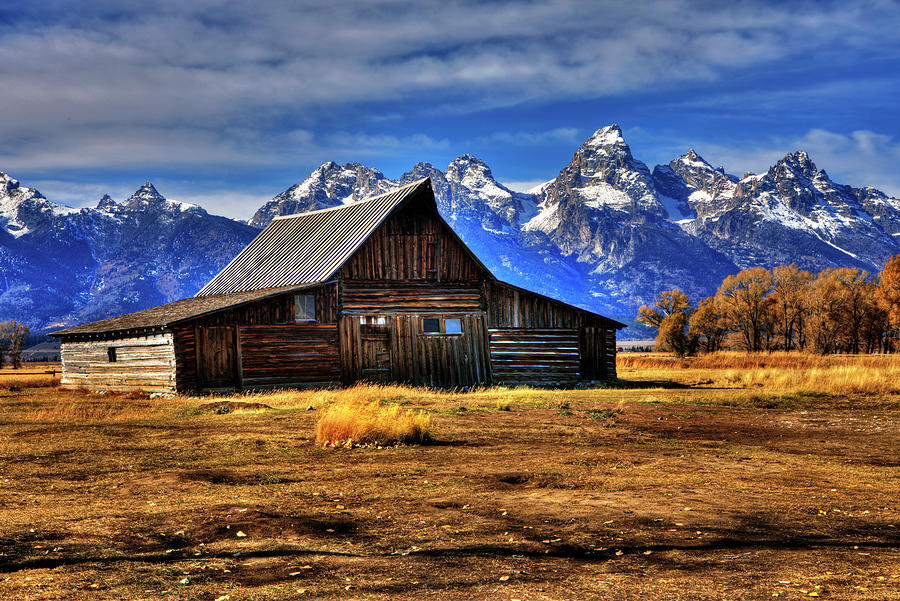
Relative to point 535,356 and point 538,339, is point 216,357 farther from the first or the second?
point 538,339

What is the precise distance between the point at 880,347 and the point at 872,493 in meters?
Result: 82.8

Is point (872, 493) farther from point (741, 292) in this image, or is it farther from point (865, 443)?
point (741, 292)

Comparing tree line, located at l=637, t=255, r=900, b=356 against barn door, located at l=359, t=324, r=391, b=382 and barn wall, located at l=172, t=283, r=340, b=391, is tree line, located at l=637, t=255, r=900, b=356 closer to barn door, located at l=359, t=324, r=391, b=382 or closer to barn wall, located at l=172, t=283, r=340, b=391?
barn door, located at l=359, t=324, r=391, b=382

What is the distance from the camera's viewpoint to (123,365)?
3444 cm

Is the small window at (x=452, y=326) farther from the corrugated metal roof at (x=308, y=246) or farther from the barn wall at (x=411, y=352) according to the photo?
the corrugated metal roof at (x=308, y=246)

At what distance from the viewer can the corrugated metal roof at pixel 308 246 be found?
1396 inches

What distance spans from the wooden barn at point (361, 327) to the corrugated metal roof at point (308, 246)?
4.3 inches

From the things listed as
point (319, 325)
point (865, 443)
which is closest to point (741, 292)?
point (319, 325)

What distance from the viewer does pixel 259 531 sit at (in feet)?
27.7

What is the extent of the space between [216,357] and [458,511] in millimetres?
23573

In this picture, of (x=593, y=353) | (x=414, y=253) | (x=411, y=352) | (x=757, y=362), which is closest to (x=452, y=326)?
(x=411, y=352)

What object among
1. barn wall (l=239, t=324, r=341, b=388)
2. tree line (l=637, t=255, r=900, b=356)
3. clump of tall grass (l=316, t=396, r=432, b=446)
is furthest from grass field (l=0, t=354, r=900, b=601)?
tree line (l=637, t=255, r=900, b=356)

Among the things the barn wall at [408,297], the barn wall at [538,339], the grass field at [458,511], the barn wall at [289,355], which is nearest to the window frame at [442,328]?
the barn wall at [408,297]

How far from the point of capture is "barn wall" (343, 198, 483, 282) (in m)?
35.0
